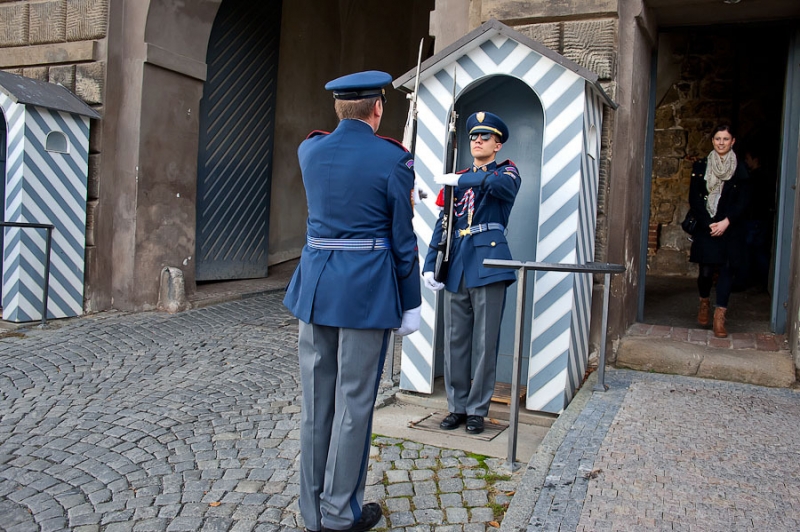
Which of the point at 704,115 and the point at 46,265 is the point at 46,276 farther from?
the point at 704,115

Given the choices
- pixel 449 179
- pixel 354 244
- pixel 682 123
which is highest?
pixel 682 123

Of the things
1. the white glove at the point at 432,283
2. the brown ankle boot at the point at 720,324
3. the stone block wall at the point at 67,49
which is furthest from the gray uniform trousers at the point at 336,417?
the stone block wall at the point at 67,49

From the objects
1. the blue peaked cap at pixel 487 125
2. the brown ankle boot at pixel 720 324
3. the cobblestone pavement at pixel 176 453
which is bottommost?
the cobblestone pavement at pixel 176 453

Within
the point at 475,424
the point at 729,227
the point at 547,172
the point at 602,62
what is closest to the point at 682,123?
the point at 729,227

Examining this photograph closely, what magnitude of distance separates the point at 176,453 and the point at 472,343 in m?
1.64

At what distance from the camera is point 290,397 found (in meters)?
4.71

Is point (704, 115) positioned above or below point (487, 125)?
above

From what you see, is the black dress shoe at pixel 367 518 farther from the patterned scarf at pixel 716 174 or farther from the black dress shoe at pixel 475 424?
the patterned scarf at pixel 716 174

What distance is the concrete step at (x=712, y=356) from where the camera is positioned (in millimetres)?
4852

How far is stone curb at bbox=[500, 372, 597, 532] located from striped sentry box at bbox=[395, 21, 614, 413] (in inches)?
12.3

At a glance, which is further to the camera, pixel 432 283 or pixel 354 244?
pixel 432 283

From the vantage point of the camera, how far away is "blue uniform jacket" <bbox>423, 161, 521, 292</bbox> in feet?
13.2

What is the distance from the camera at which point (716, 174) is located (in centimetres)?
584

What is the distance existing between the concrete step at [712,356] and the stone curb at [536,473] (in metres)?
0.94
